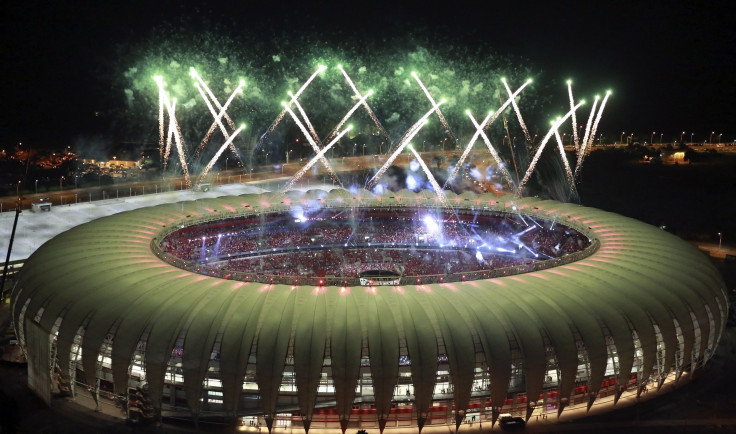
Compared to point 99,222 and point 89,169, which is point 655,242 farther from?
point 89,169

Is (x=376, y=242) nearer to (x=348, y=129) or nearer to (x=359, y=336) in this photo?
(x=348, y=129)

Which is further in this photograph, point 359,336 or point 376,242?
point 376,242

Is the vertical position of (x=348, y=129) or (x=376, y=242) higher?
(x=348, y=129)

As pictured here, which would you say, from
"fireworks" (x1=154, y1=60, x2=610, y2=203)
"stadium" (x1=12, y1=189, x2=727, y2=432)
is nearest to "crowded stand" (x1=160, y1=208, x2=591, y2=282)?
"fireworks" (x1=154, y1=60, x2=610, y2=203)

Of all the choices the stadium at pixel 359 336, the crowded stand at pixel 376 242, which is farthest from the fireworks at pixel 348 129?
the stadium at pixel 359 336

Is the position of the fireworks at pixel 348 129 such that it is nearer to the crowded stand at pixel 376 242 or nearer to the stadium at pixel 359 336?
the crowded stand at pixel 376 242

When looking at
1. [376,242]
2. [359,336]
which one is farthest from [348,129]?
[359,336]
